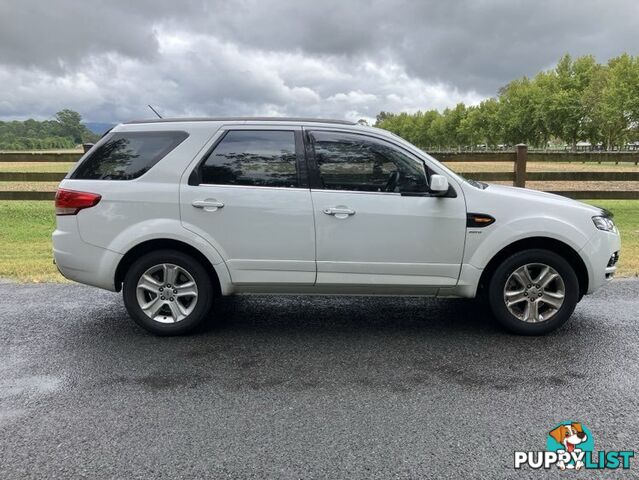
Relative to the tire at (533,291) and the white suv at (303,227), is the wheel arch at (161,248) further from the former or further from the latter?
the tire at (533,291)

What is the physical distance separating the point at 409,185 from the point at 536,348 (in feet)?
5.49

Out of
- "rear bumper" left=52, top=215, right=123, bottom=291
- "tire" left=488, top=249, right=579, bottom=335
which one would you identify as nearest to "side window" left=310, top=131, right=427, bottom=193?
"tire" left=488, top=249, right=579, bottom=335

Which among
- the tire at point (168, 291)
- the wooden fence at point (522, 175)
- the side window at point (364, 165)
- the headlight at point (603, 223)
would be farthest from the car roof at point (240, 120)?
the wooden fence at point (522, 175)

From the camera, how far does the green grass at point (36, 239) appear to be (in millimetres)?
6633

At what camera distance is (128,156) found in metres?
4.45

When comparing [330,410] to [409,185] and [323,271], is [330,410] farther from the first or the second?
[409,185]

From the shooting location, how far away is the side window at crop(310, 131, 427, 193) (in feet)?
14.2

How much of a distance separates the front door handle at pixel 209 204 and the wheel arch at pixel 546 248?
2.32m

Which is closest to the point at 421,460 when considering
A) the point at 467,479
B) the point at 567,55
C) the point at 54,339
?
the point at 467,479

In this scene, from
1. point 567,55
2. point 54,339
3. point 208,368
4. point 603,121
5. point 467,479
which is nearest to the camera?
point 467,479

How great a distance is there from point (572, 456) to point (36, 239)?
9113mm

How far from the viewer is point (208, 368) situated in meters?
3.82

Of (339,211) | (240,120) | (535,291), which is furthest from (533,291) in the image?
(240,120)

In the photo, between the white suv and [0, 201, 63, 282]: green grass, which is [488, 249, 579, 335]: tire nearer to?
the white suv
